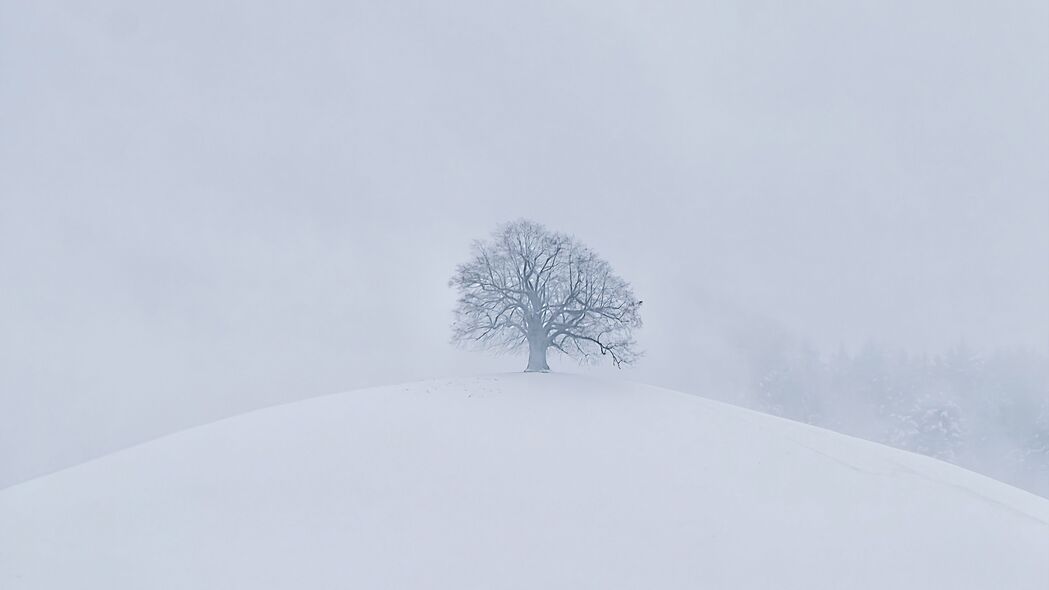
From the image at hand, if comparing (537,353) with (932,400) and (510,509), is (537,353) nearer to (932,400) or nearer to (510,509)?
(510,509)

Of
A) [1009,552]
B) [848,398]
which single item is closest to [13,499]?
[1009,552]

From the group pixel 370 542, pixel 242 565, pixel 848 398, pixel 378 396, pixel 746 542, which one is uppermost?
pixel 848 398

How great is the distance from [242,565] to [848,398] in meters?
67.7

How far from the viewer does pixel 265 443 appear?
20.3 m

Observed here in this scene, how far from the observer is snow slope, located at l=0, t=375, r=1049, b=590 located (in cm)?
1436

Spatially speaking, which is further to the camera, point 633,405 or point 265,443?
point 633,405

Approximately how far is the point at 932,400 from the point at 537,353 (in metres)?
50.9

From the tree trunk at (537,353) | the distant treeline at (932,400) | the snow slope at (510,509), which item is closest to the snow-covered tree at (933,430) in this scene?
the distant treeline at (932,400)

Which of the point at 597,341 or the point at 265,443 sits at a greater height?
the point at 597,341

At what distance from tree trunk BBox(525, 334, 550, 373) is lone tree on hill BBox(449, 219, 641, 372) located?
0.31 m

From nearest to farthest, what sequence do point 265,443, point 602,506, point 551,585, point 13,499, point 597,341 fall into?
point 551,585, point 602,506, point 13,499, point 265,443, point 597,341

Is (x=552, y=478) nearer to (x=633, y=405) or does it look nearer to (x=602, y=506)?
(x=602, y=506)

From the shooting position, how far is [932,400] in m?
63.1

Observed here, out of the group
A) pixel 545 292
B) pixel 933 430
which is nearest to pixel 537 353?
pixel 545 292
